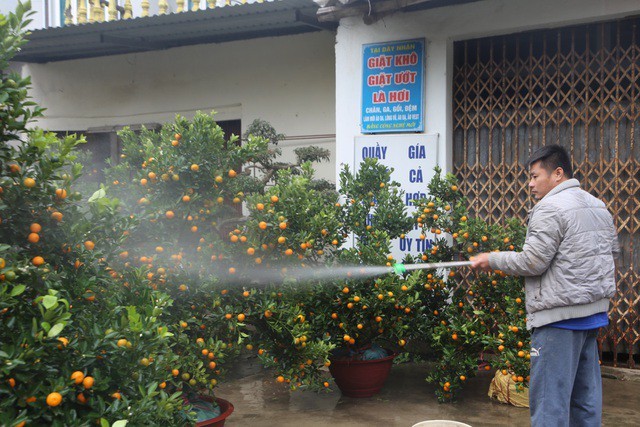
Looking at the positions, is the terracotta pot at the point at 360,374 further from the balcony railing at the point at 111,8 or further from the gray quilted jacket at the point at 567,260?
the balcony railing at the point at 111,8

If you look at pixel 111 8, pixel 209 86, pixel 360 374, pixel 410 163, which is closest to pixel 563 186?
pixel 360 374

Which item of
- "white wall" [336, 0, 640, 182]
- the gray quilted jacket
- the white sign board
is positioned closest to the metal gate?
"white wall" [336, 0, 640, 182]

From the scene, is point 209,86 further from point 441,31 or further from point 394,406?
point 394,406

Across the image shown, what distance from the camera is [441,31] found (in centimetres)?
656

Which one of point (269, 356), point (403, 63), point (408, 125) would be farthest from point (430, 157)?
point (269, 356)

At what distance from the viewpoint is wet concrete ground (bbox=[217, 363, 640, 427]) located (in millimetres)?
5176

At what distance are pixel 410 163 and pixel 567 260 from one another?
125 inches

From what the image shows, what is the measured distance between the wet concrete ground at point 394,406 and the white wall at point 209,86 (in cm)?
302

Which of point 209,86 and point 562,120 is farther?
point 209,86

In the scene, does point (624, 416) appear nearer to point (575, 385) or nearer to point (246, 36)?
point (575, 385)

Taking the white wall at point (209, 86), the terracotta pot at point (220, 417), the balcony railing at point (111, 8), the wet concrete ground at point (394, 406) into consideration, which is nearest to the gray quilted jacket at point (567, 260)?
the wet concrete ground at point (394, 406)

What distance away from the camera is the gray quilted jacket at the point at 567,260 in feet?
11.8

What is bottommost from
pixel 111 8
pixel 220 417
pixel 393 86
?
pixel 220 417

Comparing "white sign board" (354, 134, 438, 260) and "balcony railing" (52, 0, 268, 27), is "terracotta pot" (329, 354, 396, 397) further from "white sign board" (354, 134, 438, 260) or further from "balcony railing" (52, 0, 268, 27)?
"balcony railing" (52, 0, 268, 27)
